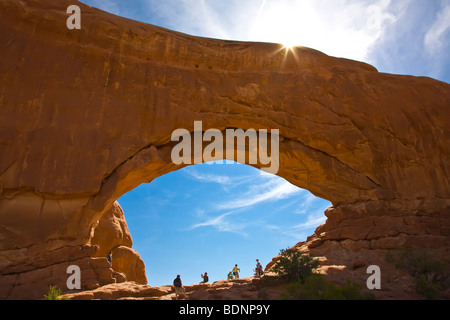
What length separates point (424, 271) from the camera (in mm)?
9703

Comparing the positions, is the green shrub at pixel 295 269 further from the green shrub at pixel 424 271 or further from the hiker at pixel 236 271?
the hiker at pixel 236 271

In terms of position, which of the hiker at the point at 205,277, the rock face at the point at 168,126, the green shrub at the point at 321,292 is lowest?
the hiker at the point at 205,277

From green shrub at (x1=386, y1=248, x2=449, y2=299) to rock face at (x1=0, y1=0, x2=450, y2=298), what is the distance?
4.69ft

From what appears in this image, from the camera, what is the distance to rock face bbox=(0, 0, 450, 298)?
37.3 ft

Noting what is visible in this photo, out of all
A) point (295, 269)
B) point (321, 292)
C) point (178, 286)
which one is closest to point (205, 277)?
point (178, 286)

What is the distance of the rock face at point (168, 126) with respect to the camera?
11.4 metres

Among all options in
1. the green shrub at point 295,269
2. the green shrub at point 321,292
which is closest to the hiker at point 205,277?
the green shrub at point 295,269

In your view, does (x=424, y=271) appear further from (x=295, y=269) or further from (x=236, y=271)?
(x=236, y=271)

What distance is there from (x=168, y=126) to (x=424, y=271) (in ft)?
35.2

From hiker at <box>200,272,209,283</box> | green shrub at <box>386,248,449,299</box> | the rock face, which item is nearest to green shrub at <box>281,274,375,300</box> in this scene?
green shrub at <box>386,248,449,299</box>

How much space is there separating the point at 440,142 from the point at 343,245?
725 cm

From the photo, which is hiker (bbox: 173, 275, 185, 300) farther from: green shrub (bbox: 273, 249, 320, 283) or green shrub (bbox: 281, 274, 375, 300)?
green shrub (bbox: 281, 274, 375, 300)

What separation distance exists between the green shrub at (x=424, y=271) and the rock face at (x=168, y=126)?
1429 millimetres
